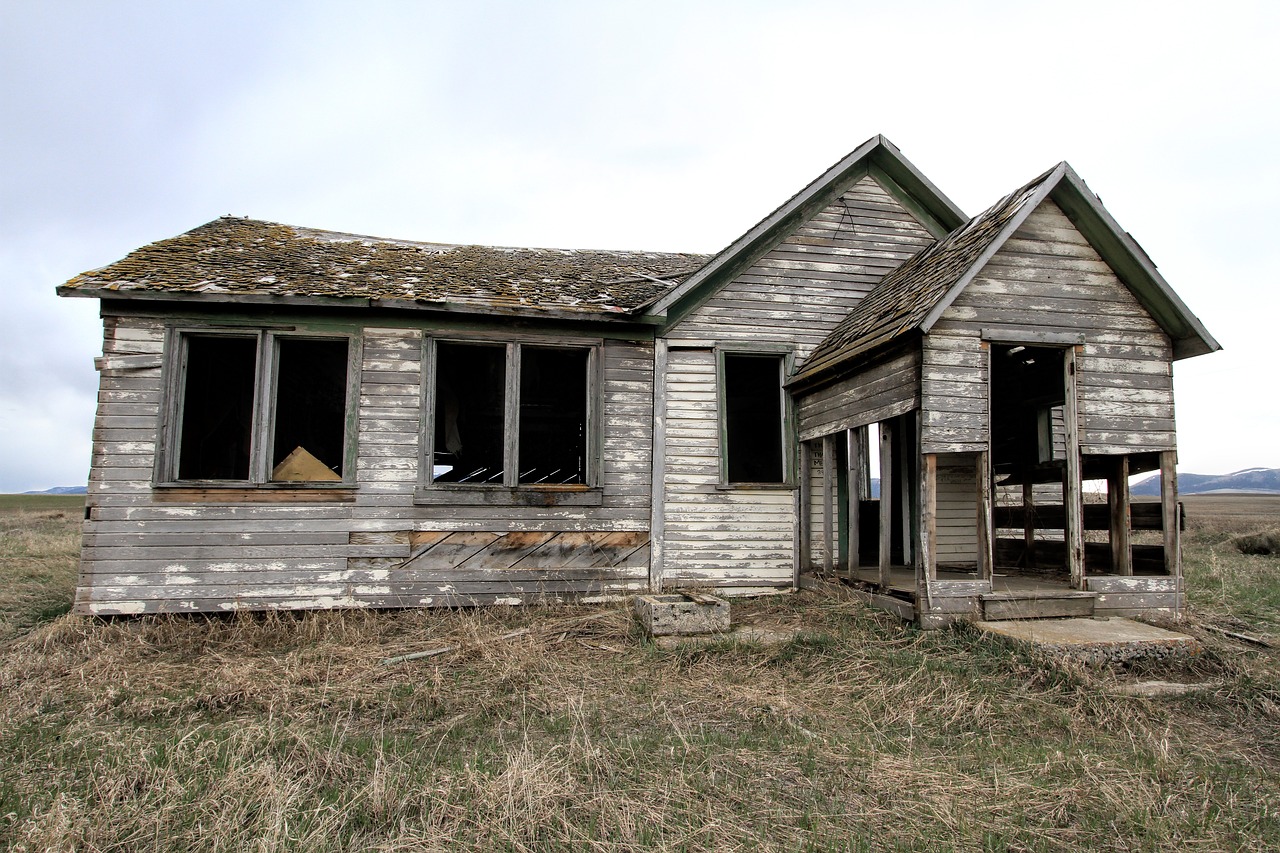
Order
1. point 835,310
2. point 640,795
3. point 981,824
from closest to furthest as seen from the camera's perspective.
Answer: point 981,824
point 640,795
point 835,310

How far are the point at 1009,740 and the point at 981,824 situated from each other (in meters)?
1.38

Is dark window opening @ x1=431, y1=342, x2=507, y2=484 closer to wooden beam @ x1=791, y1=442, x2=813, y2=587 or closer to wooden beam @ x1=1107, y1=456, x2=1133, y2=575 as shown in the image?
wooden beam @ x1=791, y1=442, x2=813, y2=587

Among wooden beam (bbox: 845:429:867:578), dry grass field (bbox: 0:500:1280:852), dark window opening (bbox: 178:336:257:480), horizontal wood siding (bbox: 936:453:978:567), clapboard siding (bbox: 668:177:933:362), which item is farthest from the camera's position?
dark window opening (bbox: 178:336:257:480)

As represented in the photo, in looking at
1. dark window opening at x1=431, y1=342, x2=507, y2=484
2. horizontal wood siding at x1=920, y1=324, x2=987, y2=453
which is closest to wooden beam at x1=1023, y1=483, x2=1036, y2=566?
horizontal wood siding at x1=920, y1=324, x2=987, y2=453

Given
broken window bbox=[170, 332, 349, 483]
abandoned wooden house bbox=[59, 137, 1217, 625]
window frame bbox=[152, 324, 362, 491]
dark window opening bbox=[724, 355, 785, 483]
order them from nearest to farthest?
abandoned wooden house bbox=[59, 137, 1217, 625]
window frame bbox=[152, 324, 362, 491]
broken window bbox=[170, 332, 349, 483]
dark window opening bbox=[724, 355, 785, 483]

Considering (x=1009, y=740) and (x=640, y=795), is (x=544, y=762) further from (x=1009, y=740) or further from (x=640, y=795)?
(x=1009, y=740)

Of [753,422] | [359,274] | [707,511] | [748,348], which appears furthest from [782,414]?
[359,274]

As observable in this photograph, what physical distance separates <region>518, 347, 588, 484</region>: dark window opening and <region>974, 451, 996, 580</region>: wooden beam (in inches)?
246

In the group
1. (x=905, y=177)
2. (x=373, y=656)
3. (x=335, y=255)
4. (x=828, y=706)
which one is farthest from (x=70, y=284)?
(x=905, y=177)

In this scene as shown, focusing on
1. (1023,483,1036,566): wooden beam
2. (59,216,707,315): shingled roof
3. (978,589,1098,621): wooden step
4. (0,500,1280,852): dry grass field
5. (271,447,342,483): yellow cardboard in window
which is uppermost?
(59,216,707,315): shingled roof

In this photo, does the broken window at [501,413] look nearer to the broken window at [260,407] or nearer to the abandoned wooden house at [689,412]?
the broken window at [260,407]

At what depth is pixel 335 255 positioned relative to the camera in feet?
33.4

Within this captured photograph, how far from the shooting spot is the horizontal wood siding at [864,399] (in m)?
7.30

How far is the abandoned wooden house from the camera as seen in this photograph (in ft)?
24.3
